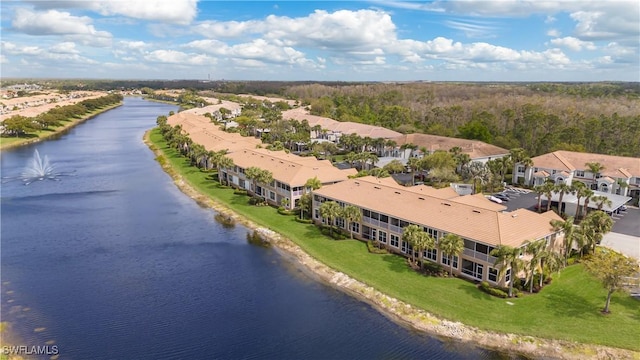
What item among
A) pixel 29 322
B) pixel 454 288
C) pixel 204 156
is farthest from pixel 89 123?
pixel 454 288

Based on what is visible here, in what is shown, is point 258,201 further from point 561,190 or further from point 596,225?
point 596,225

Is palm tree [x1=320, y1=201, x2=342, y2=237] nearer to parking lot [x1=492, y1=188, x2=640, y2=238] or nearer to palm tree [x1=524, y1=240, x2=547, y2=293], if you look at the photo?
palm tree [x1=524, y1=240, x2=547, y2=293]

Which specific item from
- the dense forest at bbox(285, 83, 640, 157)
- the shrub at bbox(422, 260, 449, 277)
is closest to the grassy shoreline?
the dense forest at bbox(285, 83, 640, 157)

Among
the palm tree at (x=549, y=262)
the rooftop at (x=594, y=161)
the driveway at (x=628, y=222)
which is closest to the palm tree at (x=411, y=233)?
the palm tree at (x=549, y=262)

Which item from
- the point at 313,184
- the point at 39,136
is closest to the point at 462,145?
the point at 313,184

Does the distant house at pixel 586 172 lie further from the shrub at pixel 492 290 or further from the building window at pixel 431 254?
the shrub at pixel 492 290

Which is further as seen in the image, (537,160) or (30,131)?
(30,131)

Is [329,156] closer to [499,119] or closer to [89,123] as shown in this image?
[499,119]
